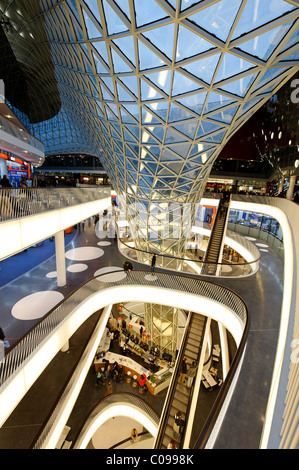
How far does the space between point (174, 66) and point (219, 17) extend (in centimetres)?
312

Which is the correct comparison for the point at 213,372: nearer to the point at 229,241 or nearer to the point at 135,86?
the point at 229,241

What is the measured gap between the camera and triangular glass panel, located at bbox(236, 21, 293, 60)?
10727 mm

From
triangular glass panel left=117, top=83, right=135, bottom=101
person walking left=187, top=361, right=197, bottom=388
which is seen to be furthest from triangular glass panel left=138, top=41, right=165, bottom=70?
person walking left=187, top=361, right=197, bottom=388

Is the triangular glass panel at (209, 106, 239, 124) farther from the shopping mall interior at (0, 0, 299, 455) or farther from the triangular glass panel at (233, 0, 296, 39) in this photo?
the triangular glass panel at (233, 0, 296, 39)

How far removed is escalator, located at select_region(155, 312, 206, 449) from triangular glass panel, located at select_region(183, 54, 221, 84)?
17927 millimetres

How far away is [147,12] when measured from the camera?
1059 cm

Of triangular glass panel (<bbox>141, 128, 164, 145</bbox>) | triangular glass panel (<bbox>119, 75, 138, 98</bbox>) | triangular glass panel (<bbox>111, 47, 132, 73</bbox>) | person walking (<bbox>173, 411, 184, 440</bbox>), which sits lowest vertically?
person walking (<bbox>173, 411, 184, 440</bbox>)

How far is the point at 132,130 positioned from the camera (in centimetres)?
1992

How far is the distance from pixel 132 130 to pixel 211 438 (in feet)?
68.4

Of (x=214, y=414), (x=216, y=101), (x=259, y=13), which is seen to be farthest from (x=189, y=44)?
(x=214, y=414)

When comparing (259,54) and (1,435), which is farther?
(259,54)

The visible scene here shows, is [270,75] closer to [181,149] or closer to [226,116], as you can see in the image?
[226,116]

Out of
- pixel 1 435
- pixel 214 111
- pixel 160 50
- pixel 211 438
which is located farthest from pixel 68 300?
pixel 214 111
